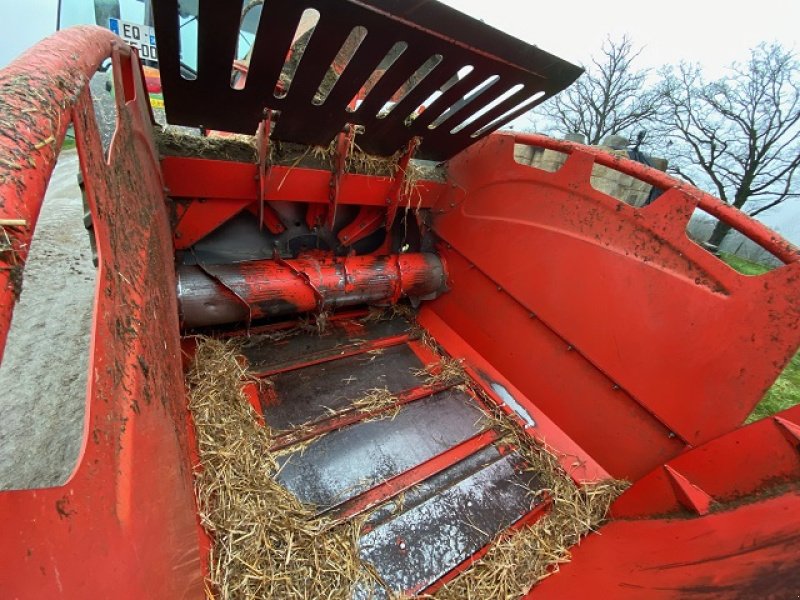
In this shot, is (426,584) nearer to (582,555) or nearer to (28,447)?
(582,555)

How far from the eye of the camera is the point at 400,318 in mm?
2904

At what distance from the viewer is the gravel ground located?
33.7 inches

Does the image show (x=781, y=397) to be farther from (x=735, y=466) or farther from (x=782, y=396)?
(x=735, y=466)

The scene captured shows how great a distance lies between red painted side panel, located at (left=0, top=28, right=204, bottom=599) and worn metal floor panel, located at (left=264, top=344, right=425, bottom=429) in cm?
74

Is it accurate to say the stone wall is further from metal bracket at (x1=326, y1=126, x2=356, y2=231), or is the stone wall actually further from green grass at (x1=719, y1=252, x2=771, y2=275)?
green grass at (x1=719, y1=252, x2=771, y2=275)

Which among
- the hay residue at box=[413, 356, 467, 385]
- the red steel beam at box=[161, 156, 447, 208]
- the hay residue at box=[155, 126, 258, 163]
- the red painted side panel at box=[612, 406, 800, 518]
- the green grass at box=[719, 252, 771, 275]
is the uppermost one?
the hay residue at box=[155, 126, 258, 163]

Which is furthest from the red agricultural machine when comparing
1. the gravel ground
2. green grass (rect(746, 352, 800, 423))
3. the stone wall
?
the stone wall

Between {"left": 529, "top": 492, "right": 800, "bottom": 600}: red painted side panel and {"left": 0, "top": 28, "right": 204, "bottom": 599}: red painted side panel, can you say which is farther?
{"left": 529, "top": 492, "right": 800, "bottom": 600}: red painted side panel

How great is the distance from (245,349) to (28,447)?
1412mm

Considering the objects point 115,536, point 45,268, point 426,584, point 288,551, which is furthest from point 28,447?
point 45,268

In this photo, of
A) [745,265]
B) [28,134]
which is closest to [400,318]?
[28,134]

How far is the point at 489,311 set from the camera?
100 inches

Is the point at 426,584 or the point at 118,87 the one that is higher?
the point at 118,87

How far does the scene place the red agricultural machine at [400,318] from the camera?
2.29ft
